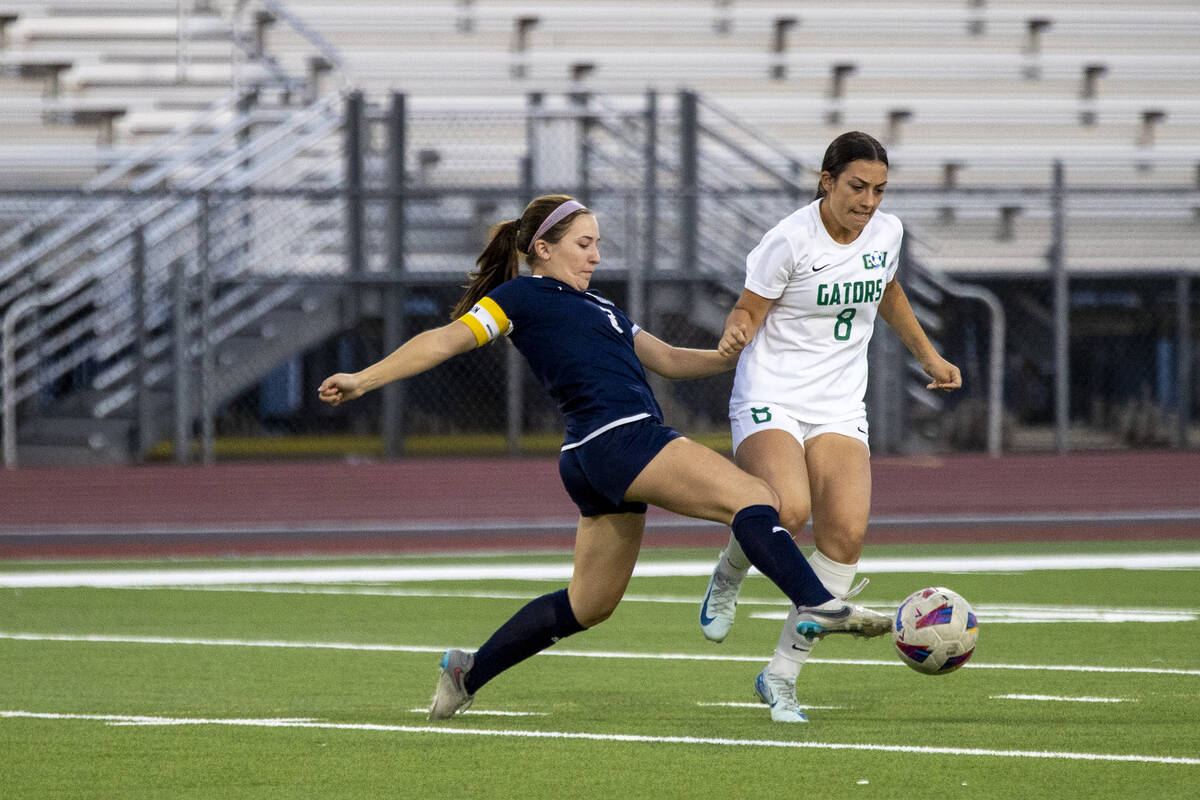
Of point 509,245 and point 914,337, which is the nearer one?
point 509,245

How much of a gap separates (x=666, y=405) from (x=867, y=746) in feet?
31.8

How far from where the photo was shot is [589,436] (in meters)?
5.66

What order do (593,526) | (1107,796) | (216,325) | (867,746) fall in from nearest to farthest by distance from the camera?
(1107,796) → (867,746) → (593,526) → (216,325)

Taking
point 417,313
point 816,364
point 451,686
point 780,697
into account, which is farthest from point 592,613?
point 417,313

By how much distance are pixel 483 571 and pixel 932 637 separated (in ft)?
22.9

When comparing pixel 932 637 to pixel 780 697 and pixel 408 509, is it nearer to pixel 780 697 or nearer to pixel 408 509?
pixel 780 697

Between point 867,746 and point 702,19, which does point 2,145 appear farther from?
point 867,746

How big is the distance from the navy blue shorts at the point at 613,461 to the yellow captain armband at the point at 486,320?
433 mm

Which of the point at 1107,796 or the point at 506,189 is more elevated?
the point at 506,189

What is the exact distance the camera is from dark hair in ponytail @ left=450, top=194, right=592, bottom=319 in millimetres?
5984

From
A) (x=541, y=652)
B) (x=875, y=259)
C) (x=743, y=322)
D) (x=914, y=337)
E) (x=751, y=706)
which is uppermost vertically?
(x=875, y=259)

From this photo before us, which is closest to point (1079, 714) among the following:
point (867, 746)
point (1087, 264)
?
point (867, 746)

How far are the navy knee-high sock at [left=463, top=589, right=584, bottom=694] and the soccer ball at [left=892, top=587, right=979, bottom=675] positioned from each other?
3.53 ft

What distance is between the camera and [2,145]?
1988cm
